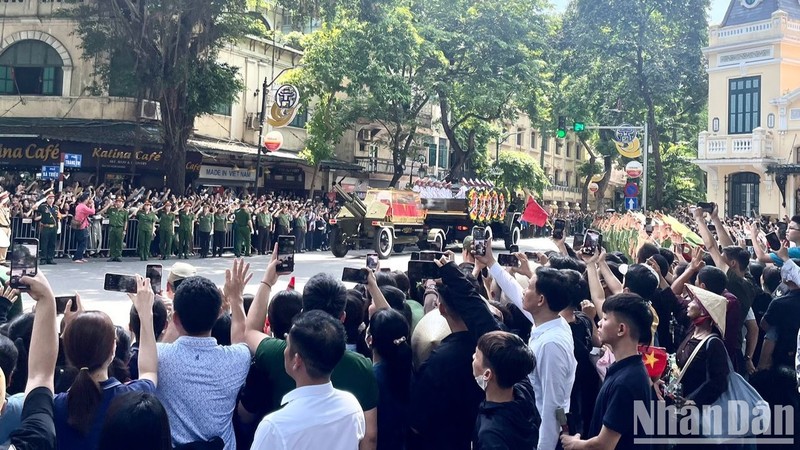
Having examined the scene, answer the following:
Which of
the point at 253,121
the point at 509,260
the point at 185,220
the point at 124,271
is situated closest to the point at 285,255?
the point at 509,260

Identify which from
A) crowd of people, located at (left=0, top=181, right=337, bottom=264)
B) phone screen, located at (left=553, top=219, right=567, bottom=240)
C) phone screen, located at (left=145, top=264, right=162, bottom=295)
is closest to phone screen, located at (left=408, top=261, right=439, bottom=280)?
phone screen, located at (left=145, top=264, right=162, bottom=295)

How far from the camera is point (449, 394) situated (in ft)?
13.0

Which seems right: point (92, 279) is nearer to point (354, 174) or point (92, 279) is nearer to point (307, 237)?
point (307, 237)

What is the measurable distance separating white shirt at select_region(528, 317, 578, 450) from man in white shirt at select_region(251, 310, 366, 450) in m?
1.24

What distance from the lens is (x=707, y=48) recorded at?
3259cm

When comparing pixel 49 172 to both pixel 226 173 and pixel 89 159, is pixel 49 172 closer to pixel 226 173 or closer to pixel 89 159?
pixel 89 159

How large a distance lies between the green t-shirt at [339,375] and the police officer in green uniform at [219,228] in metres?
18.2

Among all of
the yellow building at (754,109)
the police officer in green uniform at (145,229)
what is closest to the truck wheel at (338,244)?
the police officer in green uniform at (145,229)

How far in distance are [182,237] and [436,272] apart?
17445 millimetres

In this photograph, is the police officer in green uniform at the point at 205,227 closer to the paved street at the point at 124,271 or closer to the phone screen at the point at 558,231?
the paved street at the point at 124,271

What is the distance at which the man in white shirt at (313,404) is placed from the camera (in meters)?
2.93

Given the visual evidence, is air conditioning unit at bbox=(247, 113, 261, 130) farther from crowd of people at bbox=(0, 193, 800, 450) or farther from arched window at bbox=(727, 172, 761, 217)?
crowd of people at bbox=(0, 193, 800, 450)

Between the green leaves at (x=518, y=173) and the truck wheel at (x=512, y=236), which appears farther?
the green leaves at (x=518, y=173)

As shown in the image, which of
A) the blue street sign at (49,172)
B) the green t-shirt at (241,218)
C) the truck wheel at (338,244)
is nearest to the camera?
the blue street sign at (49,172)
